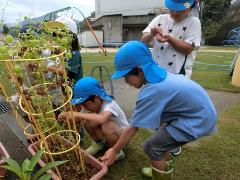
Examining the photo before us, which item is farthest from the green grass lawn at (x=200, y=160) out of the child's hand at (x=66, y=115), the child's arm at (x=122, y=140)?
the child's hand at (x=66, y=115)

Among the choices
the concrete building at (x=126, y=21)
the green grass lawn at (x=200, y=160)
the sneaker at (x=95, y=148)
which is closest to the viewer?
the green grass lawn at (x=200, y=160)

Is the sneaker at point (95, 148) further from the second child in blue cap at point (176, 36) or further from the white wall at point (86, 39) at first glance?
the white wall at point (86, 39)

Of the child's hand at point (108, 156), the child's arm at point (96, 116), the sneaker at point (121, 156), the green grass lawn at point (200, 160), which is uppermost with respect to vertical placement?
the child's arm at point (96, 116)

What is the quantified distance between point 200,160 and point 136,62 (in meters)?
1.54

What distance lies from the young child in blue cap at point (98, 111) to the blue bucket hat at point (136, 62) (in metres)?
0.69

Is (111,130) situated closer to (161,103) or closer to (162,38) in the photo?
(161,103)

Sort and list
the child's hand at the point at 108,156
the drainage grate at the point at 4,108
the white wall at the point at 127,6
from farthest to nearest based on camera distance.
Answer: the white wall at the point at 127,6 < the drainage grate at the point at 4,108 < the child's hand at the point at 108,156

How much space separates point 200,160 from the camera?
9.80ft

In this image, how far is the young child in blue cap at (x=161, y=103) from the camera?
6.72 feet

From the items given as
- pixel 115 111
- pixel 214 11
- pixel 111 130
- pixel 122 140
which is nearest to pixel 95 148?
pixel 111 130

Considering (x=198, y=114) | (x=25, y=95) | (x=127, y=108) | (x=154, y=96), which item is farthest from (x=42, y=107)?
(x=127, y=108)

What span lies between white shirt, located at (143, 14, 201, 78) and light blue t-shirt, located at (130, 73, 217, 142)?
0.54 metres

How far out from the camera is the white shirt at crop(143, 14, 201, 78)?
8.65 ft

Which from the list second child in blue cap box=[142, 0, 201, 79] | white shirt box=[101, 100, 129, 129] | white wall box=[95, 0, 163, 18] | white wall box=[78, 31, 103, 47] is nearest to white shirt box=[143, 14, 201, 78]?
second child in blue cap box=[142, 0, 201, 79]
